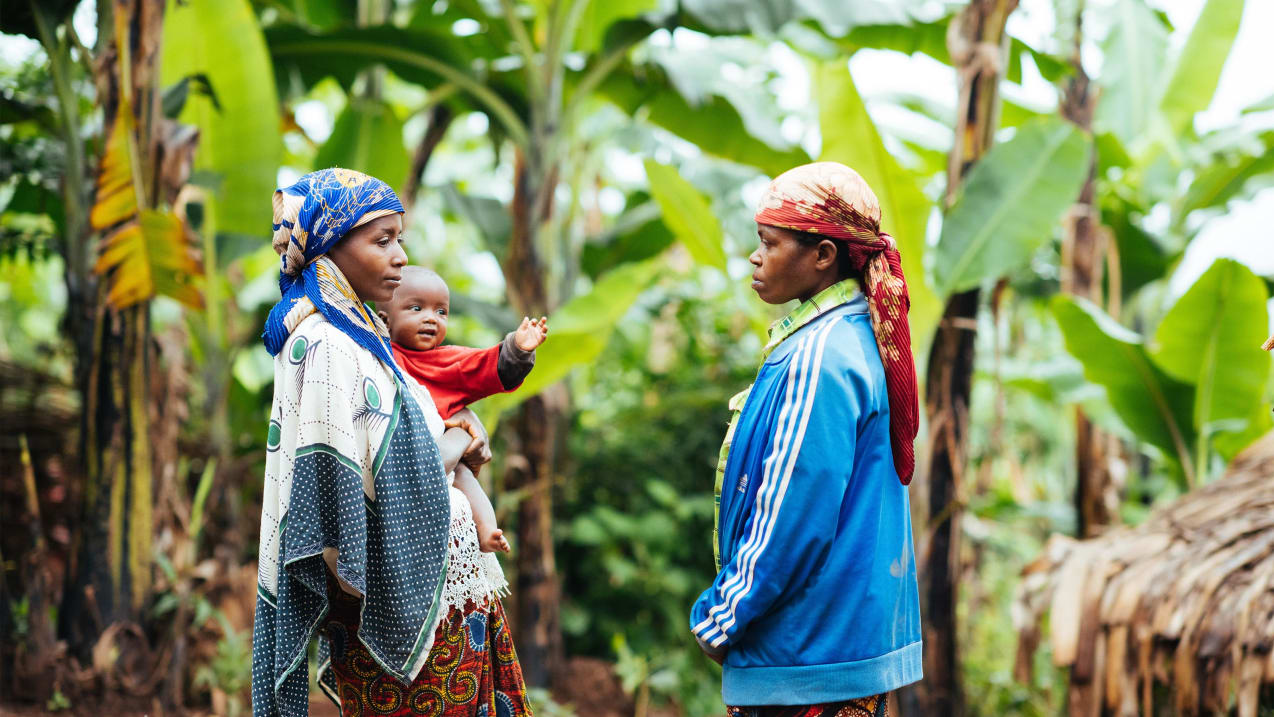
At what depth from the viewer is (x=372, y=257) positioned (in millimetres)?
2012

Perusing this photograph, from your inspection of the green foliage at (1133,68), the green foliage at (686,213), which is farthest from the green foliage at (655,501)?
the green foliage at (1133,68)

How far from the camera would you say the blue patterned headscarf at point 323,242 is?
77.6 inches

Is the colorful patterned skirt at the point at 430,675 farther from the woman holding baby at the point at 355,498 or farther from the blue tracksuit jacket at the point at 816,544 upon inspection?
the blue tracksuit jacket at the point at 816,544

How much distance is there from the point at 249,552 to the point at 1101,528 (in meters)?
4.51

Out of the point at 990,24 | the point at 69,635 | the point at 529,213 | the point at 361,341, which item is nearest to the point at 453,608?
the point at 361,341

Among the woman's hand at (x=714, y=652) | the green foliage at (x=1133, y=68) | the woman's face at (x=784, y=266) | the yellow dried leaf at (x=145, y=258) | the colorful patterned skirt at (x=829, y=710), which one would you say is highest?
the green foliage at (x=1133, y=68)

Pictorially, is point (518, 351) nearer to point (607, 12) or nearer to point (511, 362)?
point (511, 362)

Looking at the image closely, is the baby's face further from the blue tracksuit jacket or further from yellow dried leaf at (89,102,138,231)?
yellow dried leaf at (89,102,138,231)

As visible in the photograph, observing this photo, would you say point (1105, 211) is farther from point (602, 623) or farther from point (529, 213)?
point (602, 623)

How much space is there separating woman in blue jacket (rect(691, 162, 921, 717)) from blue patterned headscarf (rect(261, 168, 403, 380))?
0.75m

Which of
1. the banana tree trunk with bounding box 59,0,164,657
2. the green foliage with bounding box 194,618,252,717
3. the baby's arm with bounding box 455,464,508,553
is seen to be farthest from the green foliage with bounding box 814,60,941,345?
the green foliage with bounding box 194,618,252,717

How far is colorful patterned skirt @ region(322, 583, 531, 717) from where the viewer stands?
204 cm

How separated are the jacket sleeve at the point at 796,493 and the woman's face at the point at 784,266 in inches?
6.8

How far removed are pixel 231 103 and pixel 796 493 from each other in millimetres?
3430
